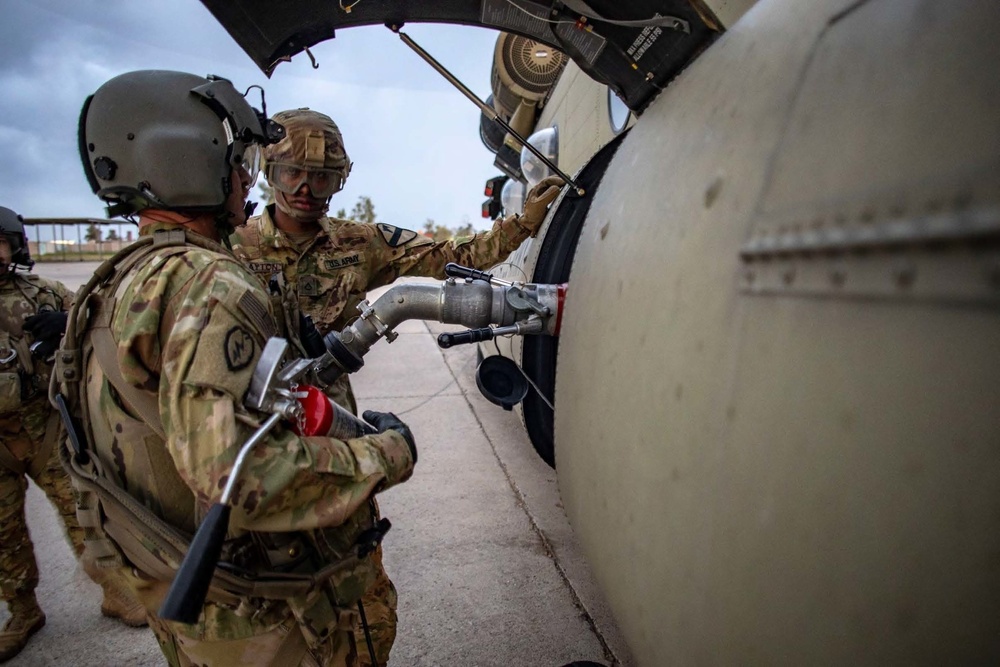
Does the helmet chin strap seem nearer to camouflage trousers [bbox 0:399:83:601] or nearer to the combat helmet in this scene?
the combat helmet

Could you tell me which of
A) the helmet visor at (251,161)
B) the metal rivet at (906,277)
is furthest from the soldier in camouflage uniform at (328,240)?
the metal rivet at (906,277)

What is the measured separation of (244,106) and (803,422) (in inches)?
64.4

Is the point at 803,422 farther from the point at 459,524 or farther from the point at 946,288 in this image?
the point at 459,524

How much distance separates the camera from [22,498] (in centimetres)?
272

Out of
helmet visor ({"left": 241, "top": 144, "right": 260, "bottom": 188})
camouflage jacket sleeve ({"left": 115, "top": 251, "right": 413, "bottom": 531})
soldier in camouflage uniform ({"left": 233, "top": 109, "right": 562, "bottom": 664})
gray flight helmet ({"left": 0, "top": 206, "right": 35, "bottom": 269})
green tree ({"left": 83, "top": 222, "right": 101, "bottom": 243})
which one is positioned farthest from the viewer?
green tree ({"left": 83, "top": 222, "right": 101, "bottom": 243})

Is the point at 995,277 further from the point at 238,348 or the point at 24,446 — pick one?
the point at 24,446

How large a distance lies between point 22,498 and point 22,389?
55 cm

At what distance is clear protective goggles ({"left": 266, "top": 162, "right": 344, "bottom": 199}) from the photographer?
8.51 feet

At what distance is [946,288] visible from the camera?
0.57 metres

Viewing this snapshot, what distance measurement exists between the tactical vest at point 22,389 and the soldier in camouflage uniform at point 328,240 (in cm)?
117

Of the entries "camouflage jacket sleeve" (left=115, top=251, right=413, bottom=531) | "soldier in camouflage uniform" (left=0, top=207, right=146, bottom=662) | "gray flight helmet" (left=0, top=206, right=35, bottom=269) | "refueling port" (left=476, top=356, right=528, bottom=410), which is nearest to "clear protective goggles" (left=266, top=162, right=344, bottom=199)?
"soldier in camouflage uniform" (left=0, top=207, right=146, bottom=662)

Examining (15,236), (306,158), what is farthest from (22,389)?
(306,158)

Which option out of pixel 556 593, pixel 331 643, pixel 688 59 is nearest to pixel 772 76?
pixel 688 59

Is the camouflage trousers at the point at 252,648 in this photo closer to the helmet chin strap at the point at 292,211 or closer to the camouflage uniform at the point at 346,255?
the camouflage uniform at the point at 346,255
